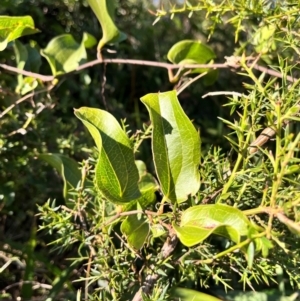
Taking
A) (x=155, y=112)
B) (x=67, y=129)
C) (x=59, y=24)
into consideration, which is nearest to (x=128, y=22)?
(x=59, y=24)

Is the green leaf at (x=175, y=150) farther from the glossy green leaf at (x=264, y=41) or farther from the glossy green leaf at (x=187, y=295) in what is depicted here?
the glossy green leaf at (x=264, y=41)

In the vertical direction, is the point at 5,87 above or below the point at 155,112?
below

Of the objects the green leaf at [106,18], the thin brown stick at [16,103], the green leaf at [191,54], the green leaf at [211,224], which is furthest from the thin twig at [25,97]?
the green leaf at [211,224]

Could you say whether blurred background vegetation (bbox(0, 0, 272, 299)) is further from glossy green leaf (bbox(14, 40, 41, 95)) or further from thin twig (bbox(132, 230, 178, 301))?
thin twig (bbox(132, 230, 178, 301))

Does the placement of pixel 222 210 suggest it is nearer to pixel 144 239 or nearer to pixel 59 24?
pixel 144 239

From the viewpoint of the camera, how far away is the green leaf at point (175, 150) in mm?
576

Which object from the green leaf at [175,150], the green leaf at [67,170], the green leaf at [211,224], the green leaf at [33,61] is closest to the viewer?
the green leaf at [211,224]

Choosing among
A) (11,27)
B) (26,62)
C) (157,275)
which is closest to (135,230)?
(157,275)

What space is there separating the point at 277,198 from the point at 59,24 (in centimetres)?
90

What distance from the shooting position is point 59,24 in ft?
4.11

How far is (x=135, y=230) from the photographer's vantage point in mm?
620

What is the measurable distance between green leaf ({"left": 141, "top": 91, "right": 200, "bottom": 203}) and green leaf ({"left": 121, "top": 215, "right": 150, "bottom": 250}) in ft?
0.22

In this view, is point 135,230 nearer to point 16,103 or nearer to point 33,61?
point 16,103

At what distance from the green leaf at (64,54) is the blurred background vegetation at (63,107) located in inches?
2.3
